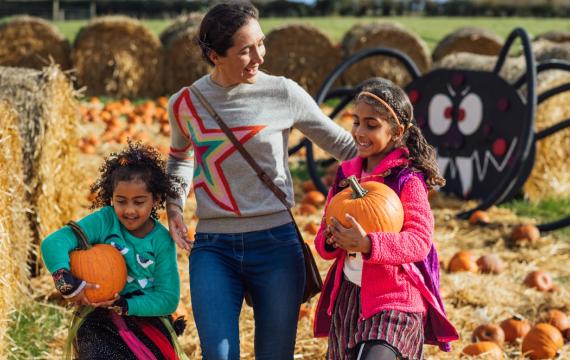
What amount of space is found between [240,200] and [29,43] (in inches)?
518

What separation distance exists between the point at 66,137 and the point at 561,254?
347 centimetres

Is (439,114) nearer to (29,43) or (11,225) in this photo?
(11,225)

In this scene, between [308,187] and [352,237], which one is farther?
[308,187]

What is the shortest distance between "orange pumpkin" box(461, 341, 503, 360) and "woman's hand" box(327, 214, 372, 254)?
1603mm

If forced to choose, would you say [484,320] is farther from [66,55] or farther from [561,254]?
[66,55]

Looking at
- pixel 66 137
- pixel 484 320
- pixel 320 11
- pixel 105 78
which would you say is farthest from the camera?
pixel 320 11

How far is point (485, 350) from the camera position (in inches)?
163

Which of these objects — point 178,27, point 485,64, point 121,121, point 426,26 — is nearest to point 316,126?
point 485,64

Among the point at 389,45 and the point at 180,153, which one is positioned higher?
the point at 389,45

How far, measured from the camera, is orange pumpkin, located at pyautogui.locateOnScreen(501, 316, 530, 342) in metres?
4.49

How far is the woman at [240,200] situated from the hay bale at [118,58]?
12202 mm

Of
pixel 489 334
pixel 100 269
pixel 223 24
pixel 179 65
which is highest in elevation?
pixel 223 24

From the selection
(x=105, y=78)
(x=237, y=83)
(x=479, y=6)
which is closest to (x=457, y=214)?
(x=237, y=83)

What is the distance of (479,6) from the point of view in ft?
122
